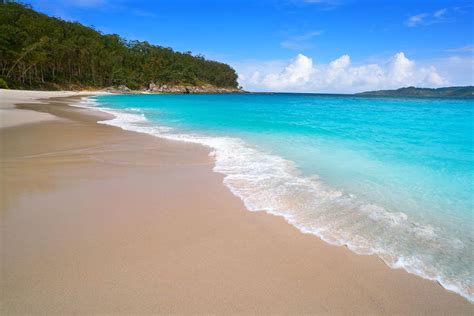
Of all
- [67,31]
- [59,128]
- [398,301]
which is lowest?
[398,301]

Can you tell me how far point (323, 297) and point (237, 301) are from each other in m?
0.86

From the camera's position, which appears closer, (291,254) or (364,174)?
(291,254)

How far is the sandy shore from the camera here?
8.38 ft

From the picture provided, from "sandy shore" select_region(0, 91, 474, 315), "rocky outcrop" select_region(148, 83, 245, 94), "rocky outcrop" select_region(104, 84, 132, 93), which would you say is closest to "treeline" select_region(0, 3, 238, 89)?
"rocky outcrop" select_region(148, 83, 245, 94)

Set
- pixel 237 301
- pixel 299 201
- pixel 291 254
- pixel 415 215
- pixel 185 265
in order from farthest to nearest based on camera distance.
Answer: pixel 299 201 < pixel 415 215 < pixel 291 254 < pixel 185 265 < pixel 237 301

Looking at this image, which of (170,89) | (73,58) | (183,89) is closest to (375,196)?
(73,58)

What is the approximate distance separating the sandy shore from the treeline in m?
57.1

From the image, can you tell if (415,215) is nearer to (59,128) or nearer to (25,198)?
(25,198)

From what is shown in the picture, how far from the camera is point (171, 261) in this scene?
3.13m

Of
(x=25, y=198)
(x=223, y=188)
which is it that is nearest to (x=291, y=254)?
(x=223, y=188)

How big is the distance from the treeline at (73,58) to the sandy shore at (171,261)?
187 feet

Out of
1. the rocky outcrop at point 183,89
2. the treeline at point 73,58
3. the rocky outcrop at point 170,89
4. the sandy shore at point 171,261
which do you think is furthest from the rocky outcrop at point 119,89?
the sandy shore at point 171,261

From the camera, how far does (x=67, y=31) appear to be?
85125 millimetres

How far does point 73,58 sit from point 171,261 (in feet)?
296
